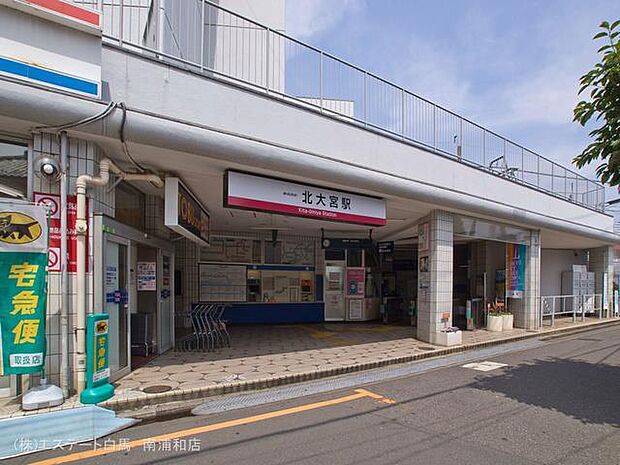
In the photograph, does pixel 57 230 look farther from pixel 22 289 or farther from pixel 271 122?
pixel 271 122

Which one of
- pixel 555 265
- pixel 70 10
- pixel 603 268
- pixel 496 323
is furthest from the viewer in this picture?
pixel 555 265

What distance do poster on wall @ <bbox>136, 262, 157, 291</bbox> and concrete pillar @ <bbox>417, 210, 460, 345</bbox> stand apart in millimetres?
6657

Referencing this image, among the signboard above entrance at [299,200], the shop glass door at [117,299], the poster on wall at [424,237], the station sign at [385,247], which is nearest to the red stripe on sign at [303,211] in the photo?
the signboard above entrance at [299,200]

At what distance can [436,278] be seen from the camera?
10.8m

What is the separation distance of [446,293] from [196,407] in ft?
24.0

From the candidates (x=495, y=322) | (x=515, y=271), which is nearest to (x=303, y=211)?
(x=495, y=322)

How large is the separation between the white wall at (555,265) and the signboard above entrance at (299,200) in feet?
47.7

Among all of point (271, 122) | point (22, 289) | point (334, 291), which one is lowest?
point (334, 291)

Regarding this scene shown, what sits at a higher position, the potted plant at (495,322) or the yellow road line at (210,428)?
the yellow road line at (210,428)

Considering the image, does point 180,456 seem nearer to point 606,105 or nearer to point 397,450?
point 397,450

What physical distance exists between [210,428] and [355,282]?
11.4 metres

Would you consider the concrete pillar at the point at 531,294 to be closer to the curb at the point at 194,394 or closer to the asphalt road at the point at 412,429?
the curb at the point at 194,394

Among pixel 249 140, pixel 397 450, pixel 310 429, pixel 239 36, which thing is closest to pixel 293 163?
pixel 249 140

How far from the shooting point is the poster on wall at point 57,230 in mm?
5676
